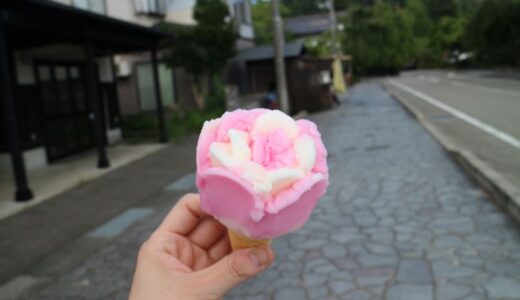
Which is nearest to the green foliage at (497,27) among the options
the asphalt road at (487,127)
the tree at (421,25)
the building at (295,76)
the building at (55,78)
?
the asphalt road at (487,127)

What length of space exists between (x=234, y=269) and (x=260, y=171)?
381mm

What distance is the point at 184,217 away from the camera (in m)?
1.67

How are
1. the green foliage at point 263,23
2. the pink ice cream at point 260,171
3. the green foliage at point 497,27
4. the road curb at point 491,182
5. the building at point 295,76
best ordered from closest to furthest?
the pink ice cream at point 260,171 → the road curb at point 491,182 → the building at point 295,76 → the green foliage at point 263,23 → the green foliage at point 497,27

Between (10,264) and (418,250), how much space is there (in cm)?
447

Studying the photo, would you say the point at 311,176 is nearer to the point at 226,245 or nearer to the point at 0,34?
the point at 226,245

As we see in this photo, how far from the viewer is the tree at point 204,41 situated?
16516mm

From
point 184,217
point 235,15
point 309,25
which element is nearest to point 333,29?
point 235,15

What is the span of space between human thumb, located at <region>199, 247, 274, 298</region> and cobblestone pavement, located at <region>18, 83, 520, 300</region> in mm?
2697

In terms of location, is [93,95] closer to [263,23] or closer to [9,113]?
[9,113]

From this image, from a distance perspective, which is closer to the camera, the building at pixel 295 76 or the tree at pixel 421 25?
the building at pixel 295 76

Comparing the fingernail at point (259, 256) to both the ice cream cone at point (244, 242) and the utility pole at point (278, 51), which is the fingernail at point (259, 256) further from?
the utility pole at point (278, 51)

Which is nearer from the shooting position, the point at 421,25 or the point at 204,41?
the point at 204,41

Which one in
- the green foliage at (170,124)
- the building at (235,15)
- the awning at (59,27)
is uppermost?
the building at (235,15)

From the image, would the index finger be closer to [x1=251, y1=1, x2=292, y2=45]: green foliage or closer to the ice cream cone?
the ice cream cone
